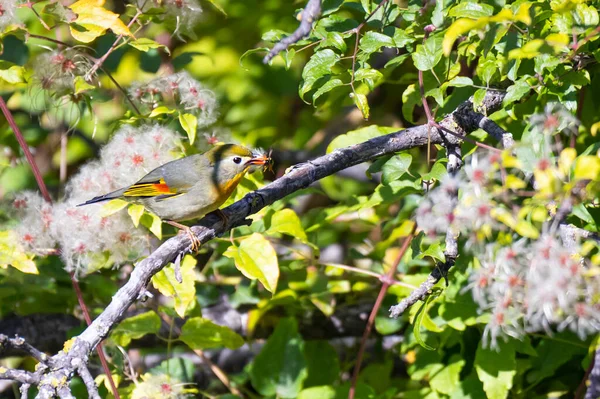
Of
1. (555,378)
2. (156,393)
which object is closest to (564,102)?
(555,378)

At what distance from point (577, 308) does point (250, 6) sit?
2853mm

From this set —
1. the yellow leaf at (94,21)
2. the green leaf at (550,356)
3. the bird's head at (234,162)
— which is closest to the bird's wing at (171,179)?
the bird's head at (234,162)

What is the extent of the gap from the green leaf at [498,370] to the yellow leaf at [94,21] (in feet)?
5.99

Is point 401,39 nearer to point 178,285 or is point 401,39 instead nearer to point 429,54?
point 429,54

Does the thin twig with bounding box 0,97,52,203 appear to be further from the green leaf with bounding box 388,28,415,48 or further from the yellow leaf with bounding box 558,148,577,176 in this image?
the yellow leaf with bounding box 558,148,577,176

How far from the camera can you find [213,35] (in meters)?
4.06

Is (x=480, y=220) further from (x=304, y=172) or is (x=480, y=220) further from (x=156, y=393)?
(x=156, y=393)

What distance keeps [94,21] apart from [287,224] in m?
1.06

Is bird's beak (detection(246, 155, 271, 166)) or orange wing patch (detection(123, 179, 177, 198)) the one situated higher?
bird's beak (detection(246, 155, 271, 166))

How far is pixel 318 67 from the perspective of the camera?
2436 mm

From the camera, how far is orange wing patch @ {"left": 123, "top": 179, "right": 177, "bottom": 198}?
3107mm

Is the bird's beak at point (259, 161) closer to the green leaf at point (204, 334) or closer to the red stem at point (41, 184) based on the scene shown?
the green leaf at point (204, 334)

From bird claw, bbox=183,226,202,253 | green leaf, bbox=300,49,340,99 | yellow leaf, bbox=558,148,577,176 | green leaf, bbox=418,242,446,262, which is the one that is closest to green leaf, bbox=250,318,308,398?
bird claw, bbox=183,226,202,253

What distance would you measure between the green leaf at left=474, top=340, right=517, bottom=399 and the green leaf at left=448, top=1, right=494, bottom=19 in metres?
1.29
